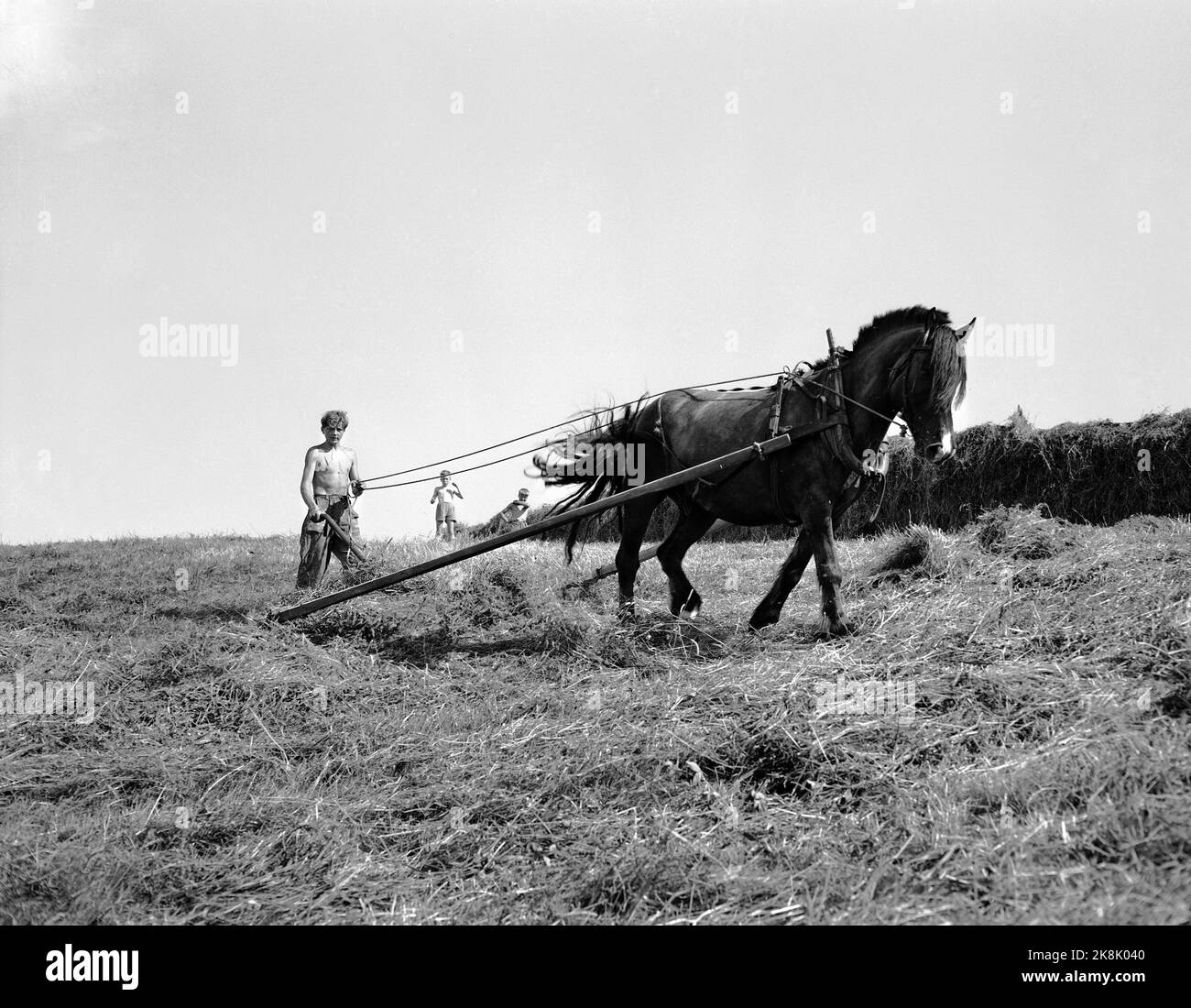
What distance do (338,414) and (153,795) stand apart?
16.8ft

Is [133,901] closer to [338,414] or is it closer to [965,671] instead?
[965,671]

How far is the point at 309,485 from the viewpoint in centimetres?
908

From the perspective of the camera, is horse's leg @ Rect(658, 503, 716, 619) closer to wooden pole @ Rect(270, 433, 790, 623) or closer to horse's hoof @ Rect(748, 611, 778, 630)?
wooden pole @ Rect(270, 433, 790, 623)

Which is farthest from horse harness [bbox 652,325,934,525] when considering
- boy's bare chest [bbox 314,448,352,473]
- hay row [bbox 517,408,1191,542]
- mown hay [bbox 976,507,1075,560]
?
hay row [bbox 517,408,1191,542]

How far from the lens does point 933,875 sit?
11.1ft

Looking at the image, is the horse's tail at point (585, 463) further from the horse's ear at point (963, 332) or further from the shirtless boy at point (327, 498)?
the horse's ear at point (963, 332)

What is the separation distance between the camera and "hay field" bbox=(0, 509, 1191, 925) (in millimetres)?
3477

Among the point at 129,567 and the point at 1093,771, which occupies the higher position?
the point at 129,567

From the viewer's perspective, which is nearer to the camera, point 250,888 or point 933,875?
point 933,875

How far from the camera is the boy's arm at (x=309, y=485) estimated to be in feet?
29.5

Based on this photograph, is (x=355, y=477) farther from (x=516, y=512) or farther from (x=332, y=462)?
(x=516, y=512)

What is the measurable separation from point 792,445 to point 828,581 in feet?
3.56
